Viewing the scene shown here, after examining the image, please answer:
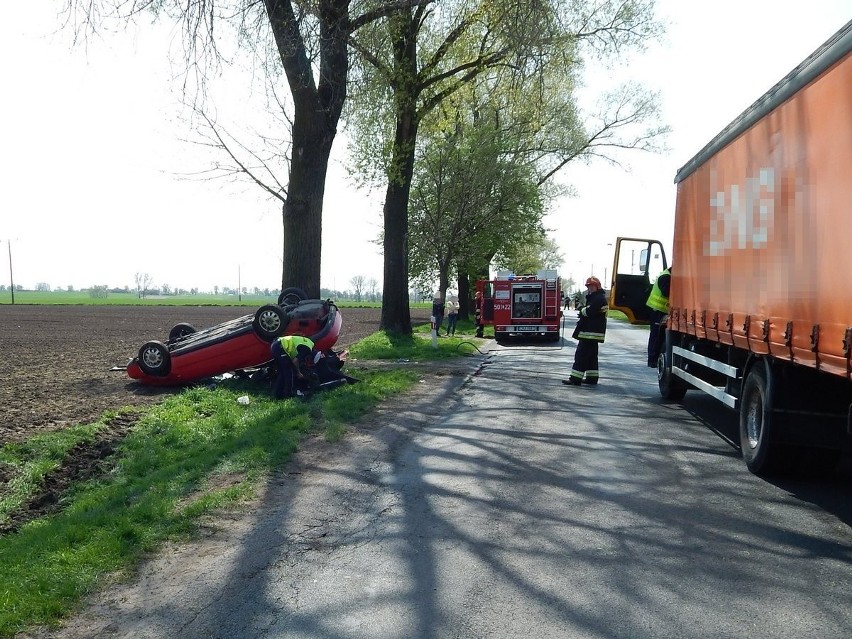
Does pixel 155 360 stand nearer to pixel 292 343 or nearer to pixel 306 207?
pixel 292 343

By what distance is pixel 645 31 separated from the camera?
63.4ft

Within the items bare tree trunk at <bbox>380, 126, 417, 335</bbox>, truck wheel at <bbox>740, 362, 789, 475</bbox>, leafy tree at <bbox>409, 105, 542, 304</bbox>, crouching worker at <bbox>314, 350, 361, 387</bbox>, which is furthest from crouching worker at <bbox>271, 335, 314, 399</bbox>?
leafy tree at <bbox>409, 105, 542, 304</bbox>

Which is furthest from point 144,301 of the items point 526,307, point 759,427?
point 759,427

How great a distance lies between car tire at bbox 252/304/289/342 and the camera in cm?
1234

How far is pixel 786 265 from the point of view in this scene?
6.34 m

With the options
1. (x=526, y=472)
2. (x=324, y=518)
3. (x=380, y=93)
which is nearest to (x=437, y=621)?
(x=324, y=518)

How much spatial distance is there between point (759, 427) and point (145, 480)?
5.57m

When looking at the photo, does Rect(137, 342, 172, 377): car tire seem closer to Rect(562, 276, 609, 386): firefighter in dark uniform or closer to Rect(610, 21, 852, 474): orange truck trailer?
Rect(562, 276, 609, 386): firefighter in dark uniform

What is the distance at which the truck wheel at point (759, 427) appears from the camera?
6.62 meters

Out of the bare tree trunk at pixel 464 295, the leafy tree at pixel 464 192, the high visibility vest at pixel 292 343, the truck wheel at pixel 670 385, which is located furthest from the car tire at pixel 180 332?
the bare tree trunk at pixel 464 295

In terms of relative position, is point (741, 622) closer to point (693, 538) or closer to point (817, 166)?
point (693, 538)

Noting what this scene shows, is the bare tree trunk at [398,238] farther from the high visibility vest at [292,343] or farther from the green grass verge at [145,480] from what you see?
the high visibility vest at [292,343]

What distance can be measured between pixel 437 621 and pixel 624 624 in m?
0.90

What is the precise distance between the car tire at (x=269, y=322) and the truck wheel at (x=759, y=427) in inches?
286
